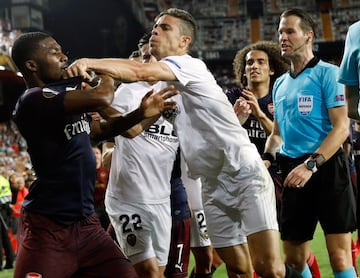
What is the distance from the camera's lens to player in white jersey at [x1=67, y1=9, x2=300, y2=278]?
3891 millimetres

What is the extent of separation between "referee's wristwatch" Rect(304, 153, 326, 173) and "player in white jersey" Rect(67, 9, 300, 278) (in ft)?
0.98

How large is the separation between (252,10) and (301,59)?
101 feet

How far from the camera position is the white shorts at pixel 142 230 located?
4527 mm

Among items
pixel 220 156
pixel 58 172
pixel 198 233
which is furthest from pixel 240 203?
pixel 198 233

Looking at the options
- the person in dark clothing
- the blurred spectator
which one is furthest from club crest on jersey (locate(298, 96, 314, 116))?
the blurred spectator

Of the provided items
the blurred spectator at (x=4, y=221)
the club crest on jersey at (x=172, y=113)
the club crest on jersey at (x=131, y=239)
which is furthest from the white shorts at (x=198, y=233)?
the blurred spectator at (x=4, y=221)

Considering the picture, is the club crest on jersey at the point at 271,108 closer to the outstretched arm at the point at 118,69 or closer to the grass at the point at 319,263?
the grass at the point at 319,263

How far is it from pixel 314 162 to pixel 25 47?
6.22 ft

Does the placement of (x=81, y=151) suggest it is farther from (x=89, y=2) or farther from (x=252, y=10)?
(x=252, y=10)

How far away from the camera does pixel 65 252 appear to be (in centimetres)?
334

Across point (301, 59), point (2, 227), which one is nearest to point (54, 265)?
point (301, 59)

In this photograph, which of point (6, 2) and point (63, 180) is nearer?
point (63, 180)

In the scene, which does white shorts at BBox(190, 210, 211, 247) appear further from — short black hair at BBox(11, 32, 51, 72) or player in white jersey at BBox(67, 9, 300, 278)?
short black hair at BBox(11, 32, 51, 72)

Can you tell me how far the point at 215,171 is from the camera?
404 centimetres
